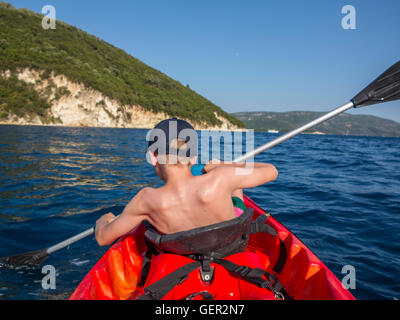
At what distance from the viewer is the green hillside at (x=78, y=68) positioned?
128 feet

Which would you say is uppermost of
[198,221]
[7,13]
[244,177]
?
[7,13]

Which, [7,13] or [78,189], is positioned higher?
[7,13]

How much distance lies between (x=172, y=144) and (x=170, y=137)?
5 centimetres

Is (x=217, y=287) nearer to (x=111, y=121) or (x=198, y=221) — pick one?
(x=198, y=221)

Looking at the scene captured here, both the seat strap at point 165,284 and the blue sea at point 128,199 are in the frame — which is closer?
the seat strap at point 165,284

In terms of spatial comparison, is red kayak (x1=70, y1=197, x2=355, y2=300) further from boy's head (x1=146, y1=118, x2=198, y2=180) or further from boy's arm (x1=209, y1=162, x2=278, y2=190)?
boy's head (x1=146, y1=118, x2=198, y2=180)

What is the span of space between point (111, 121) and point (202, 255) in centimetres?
4997

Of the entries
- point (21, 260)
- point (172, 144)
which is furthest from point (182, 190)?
point (21, 260)

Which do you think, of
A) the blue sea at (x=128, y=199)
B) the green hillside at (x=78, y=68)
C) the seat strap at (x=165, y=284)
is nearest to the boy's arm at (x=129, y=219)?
the seat strap at (x=165, y=284)

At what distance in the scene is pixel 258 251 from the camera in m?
3.11

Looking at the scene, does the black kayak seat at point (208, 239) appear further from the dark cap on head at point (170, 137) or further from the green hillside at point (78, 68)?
the green hillside at point (78, 68)

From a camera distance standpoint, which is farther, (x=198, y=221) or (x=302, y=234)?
(x=302, y=234)

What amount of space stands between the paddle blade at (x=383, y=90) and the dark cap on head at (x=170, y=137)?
2.92m
